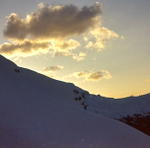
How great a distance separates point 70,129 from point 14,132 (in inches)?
116

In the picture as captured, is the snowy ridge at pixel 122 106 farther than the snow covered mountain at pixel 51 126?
Yes

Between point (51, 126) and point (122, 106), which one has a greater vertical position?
point (122, 106)

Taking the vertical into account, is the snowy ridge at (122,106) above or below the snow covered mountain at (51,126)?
above

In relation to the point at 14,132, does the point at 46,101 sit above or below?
above

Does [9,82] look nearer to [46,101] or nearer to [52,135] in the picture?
[46,101]

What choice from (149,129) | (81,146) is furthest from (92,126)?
(149,129)

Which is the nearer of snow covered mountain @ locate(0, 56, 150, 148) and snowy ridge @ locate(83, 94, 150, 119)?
snow covered mountain @ locate(0, 56, 150, 148)

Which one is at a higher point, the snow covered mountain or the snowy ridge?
the snowy ridge

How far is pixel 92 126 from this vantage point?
730 inches

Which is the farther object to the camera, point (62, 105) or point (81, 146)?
point (62, 105)

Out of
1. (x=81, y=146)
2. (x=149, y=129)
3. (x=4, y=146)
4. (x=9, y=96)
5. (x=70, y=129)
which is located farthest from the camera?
(x=149, y=129)

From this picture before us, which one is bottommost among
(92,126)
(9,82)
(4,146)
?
(4,146)

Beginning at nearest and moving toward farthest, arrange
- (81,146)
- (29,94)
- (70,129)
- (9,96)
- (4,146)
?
1. (4,146)
2. (81,146)
3. (70,129)
4. (9,96)
5. (29,94)

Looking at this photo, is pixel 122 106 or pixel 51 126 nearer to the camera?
pixel 51 126
